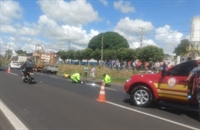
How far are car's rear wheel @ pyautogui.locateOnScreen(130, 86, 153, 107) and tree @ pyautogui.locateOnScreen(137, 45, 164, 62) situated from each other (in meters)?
37.9

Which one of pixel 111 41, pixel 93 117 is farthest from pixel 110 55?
pixel 93 117

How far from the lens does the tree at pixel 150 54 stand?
46.4 meters

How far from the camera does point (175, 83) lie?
8.06 meters

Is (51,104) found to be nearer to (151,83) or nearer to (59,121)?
Answer: (59,121)

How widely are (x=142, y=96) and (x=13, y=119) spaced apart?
4.38 m

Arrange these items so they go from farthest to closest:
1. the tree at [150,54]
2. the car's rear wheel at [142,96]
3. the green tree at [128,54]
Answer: the green tree at [128,54]
the tree at [150,54]
the car's rear wheel at [142,96]

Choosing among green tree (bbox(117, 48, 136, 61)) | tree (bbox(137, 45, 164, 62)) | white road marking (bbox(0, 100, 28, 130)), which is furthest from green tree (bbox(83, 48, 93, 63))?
white road marking (bbox(0, 100, 28, 130))

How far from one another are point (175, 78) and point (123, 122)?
255cm

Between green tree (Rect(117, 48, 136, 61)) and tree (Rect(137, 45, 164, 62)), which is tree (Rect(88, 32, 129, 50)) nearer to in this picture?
green tree (Rect(117, 48, 136, 61))

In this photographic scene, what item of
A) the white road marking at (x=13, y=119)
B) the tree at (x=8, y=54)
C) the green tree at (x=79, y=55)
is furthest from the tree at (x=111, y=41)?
the white road marking at (x=13, y=119)

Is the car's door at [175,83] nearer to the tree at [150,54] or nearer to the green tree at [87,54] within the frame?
the tree at [150,54]

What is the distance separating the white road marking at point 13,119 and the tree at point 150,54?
131 feet

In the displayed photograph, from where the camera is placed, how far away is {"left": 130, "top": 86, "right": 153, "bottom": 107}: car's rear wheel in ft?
28.5

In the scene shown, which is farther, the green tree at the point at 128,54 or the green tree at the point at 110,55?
the green tree at the point at 110,55
